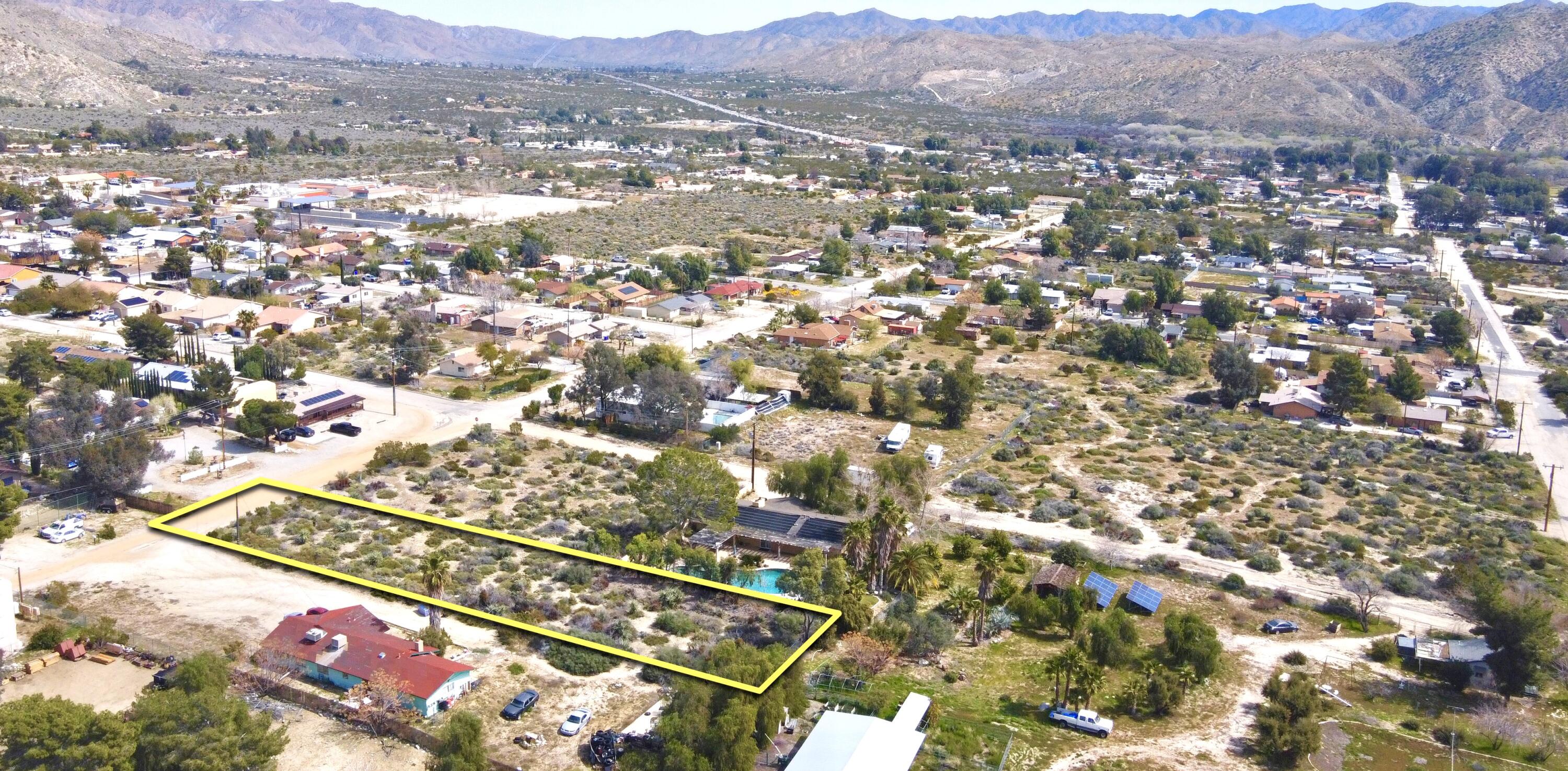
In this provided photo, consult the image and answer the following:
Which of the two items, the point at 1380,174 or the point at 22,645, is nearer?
the point at 22,645

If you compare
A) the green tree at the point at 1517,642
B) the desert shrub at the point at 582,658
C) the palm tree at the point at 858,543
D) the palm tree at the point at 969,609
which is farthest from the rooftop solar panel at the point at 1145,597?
the desert shrub at the point at 582,658

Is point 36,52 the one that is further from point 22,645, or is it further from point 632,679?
point 632,679

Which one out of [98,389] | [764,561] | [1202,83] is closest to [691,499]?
[764,561]

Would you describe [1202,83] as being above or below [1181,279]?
above

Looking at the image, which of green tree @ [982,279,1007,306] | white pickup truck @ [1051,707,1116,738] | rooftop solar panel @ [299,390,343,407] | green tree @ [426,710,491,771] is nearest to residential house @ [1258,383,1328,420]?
green tree @ [982,279,1007,306]

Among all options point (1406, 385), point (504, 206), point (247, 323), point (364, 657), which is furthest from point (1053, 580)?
point (504, 206)

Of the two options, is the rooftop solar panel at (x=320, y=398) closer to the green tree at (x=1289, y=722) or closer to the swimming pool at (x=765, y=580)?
the swimming pool at (x=765, y=580)

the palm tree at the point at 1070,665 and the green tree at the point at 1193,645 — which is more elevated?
the palm tree at the point at 1070,665

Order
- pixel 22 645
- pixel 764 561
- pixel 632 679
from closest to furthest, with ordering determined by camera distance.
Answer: pixel 632 679, pixel 22 645, pixel 764 561

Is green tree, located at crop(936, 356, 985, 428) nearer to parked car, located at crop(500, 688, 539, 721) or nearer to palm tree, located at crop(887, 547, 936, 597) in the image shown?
palm tree, located at crop(887, 547, 936, 597)
